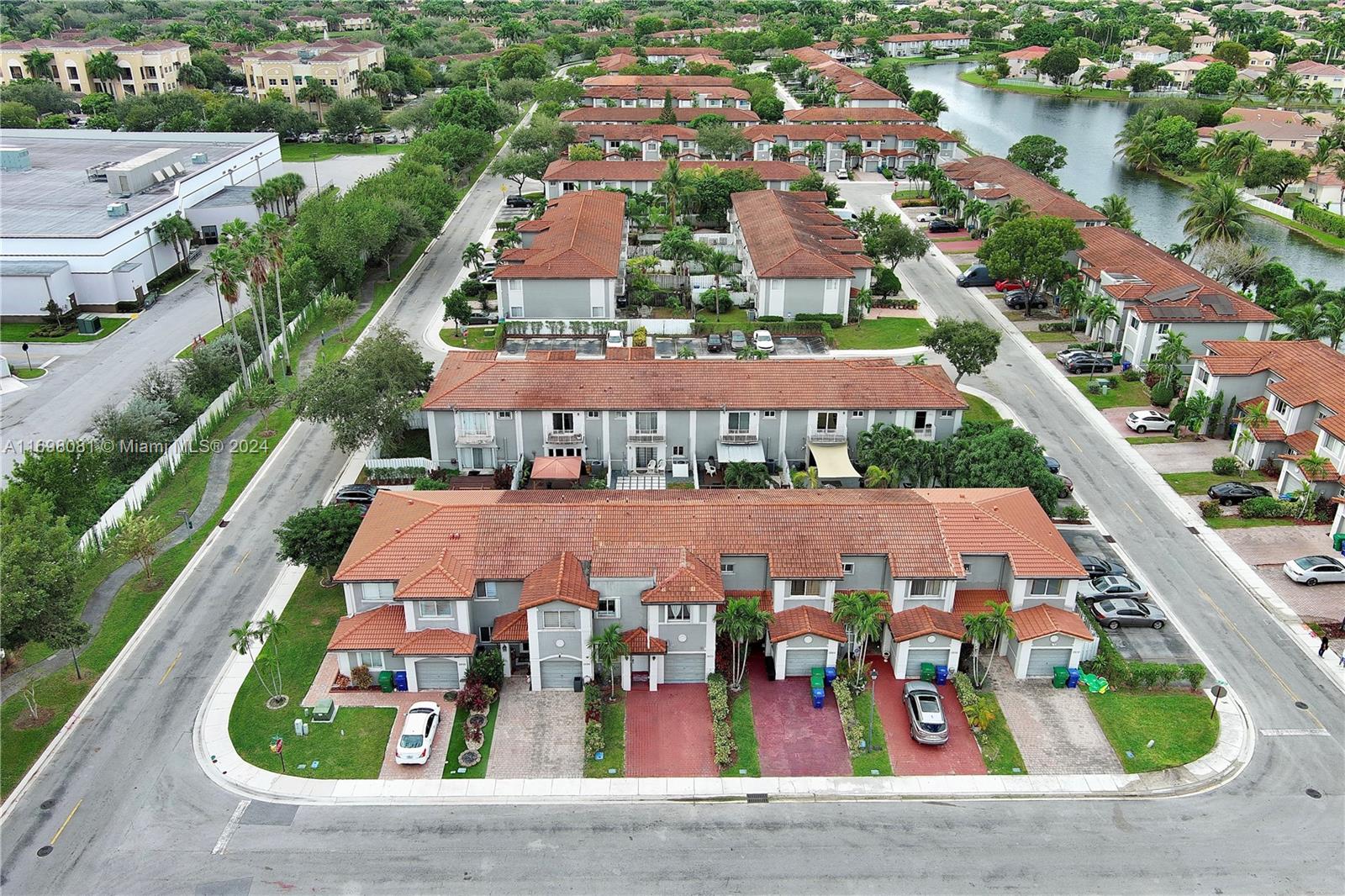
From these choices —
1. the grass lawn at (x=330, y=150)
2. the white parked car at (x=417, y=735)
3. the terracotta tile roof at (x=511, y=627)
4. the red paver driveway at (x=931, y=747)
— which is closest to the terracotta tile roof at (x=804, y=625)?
the red paver driveway at (x=931, y=747)

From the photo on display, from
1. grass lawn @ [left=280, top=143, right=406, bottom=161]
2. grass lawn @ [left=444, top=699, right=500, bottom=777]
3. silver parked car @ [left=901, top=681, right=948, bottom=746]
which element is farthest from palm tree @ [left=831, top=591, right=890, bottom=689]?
grass lawn @ [left=280, top=143, right=406, bottom=161]

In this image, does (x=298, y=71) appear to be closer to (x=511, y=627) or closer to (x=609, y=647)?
(x=511, y=627)

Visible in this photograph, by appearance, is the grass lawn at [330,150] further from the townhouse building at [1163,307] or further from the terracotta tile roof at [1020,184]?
the townhouse building at [1163,307]

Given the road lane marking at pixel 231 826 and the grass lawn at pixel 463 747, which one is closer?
the road lane marking at pixel 231 826

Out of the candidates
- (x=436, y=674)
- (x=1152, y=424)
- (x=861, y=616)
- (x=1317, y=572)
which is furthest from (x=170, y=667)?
(x=1152, y=424)

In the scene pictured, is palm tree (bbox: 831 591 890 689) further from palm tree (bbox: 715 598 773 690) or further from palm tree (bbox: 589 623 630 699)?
palm tree (bbox: 589 623 630 699)

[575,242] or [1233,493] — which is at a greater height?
[575,242]

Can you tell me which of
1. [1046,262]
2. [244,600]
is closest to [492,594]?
[244,600]
